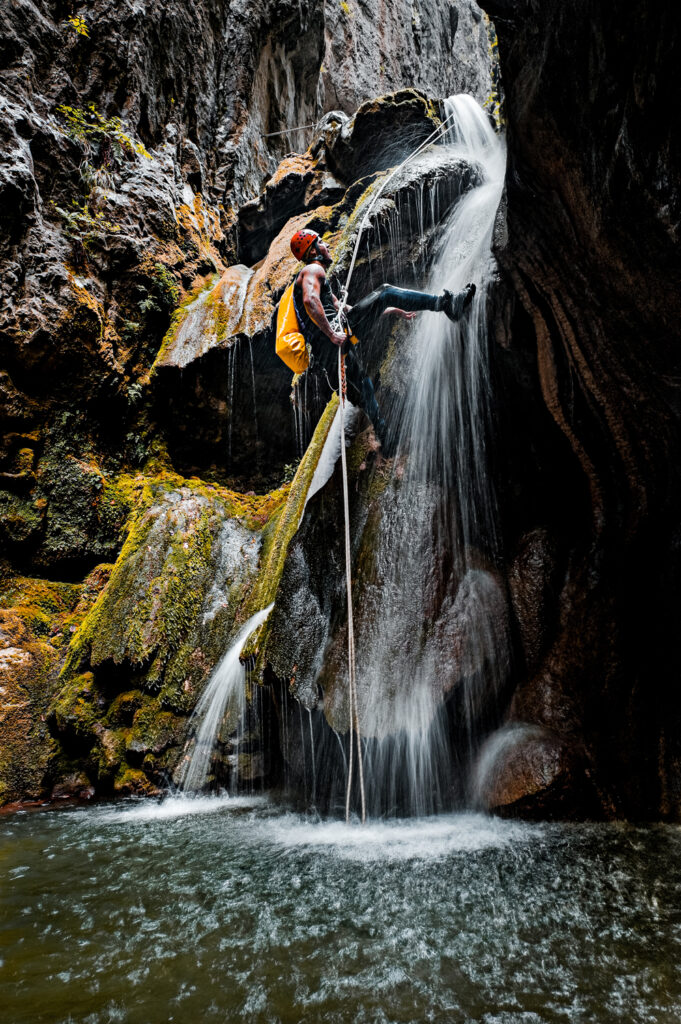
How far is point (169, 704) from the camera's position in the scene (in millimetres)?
6379

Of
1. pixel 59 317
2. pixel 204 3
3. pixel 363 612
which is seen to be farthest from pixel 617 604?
pixel 204 3

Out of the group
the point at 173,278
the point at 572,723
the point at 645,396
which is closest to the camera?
the point at 645,396

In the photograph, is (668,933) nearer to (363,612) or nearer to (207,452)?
(363,612)

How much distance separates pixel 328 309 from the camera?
534 centimetres

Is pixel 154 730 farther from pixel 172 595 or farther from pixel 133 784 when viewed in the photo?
pixel 172 595

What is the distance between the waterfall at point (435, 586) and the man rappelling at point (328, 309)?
38 centimetres

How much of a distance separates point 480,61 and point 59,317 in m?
21.7

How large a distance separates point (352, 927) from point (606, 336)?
4208 mm

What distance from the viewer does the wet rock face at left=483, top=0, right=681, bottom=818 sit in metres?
2.77

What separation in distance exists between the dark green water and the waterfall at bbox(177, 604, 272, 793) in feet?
5.41

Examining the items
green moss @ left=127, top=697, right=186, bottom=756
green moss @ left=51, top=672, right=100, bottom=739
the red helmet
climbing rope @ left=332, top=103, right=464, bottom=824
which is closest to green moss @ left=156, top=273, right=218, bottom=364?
climbing rope @ left=332, top=103, right=464, bottom=824

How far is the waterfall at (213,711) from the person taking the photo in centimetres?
589

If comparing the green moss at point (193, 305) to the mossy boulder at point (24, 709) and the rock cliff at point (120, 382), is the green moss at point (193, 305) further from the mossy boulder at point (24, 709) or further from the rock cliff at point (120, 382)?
the mossy boulder at point (24, 709)

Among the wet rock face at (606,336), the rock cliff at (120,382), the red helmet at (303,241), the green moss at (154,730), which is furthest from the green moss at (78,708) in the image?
the red helmet at (303,241)
